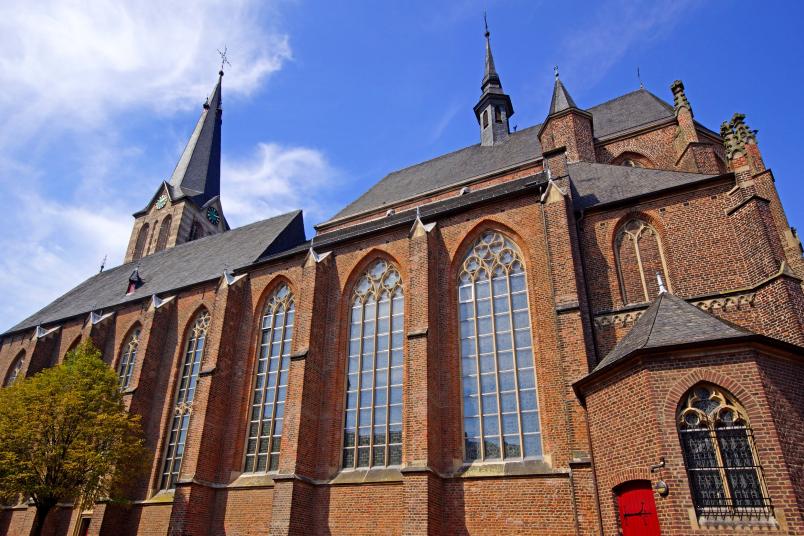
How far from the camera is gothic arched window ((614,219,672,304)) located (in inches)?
511

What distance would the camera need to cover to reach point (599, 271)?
44.1 ft

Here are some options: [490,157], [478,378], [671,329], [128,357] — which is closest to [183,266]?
[128,357]

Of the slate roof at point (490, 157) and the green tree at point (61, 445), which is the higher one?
the slate roof at point (490, 157)

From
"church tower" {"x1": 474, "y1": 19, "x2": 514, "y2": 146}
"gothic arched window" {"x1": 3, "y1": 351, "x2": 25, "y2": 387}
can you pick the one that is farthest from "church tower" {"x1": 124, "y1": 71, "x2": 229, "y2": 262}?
"church tower" {"x1": 474, "y1": 19, "x2": 514, "y2": 146}

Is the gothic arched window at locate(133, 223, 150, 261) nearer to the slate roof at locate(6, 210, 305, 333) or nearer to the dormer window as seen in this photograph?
the slate roof at locate(6, 210, 305, 333)

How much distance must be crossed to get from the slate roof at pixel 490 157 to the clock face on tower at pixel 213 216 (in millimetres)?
13736

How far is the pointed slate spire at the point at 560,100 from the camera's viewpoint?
20328mm

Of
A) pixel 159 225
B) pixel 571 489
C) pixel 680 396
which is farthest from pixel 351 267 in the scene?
pixel 159 225

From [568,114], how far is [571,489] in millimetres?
14110

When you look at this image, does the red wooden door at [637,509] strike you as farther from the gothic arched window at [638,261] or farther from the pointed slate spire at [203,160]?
the pointed slate spire at [203,160]

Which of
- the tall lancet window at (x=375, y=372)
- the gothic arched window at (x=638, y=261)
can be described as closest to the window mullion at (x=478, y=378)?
the tall lancet window at (x=375, y=372)

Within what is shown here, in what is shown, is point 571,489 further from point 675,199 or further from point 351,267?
point 351,267

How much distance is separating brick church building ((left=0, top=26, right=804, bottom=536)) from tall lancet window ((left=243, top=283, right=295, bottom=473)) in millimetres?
65

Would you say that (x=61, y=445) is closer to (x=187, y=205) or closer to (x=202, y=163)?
(x=187, y=205)
